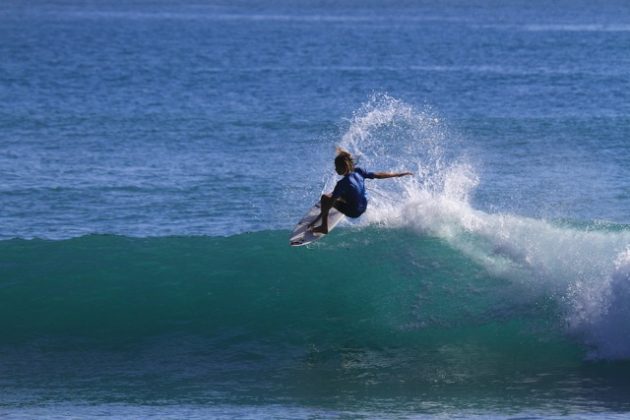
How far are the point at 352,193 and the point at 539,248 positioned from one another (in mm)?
4124

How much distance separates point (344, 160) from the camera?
15.2 meters

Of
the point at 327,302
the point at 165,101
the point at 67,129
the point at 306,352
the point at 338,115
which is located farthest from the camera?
the point at 165,101

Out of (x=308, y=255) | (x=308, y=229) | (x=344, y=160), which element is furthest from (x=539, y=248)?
(x=344, y=160)

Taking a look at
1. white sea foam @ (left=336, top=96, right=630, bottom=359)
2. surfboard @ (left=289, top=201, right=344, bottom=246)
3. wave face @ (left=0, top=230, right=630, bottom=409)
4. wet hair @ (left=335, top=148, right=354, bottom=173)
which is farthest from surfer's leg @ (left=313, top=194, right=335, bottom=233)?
wave face @ (left=0, top=230, right=630, bottom=409)

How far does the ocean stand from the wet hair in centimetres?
268

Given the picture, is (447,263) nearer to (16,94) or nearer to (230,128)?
(230,128)

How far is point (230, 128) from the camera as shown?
34.8 meters

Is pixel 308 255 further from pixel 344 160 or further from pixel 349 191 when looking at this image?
pixel 344 160

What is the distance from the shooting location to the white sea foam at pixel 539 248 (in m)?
16.0

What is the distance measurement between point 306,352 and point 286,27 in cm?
6840

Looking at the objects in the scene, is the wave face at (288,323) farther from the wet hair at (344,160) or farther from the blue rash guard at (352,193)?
the wet hair at (344,160)

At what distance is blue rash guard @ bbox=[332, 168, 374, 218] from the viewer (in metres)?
15.4

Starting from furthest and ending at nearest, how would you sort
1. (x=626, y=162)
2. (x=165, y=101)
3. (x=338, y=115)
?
(x=165, y=101)
(x=338, y=115)
(x=626, y=162)

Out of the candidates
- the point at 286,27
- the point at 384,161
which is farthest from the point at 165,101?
the point at 286,27
